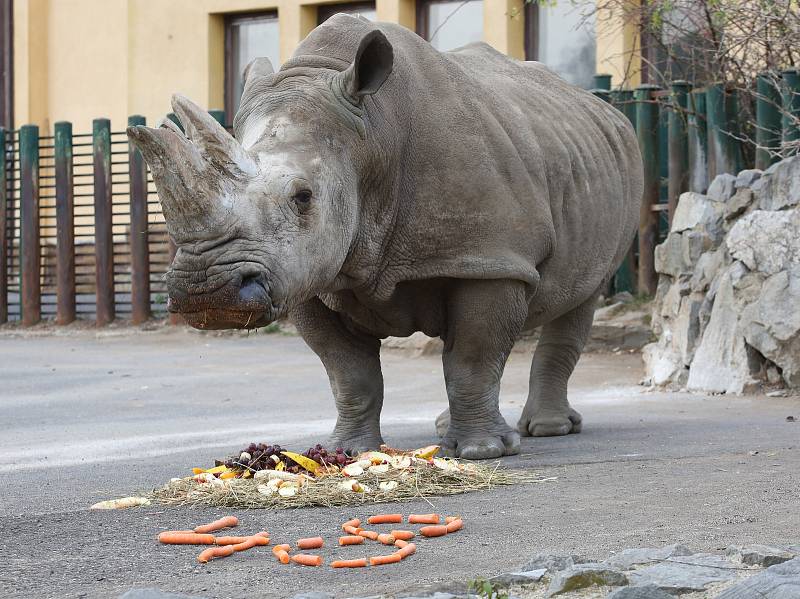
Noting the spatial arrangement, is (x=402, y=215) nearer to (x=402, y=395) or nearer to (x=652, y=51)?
(x=402, y=395)

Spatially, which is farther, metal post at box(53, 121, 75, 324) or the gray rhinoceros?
metal post at box(53, 121, 75, 324)

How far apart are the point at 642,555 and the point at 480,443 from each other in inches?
103

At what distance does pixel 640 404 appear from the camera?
9492 millimetres

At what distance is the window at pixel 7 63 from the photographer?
19906 mm

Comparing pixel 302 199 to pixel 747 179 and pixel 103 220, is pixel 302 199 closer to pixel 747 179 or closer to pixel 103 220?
pixel 747 179

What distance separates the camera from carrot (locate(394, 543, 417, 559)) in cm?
438

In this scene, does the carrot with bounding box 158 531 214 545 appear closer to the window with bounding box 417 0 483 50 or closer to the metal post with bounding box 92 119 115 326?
the metal post with bounding box 92 119 115 326

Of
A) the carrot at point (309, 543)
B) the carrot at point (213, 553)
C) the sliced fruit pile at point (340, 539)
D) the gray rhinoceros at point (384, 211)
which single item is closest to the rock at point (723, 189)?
the gray rhinoceros at point (384, 211)

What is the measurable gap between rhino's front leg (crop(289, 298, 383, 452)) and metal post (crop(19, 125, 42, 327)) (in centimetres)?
1148

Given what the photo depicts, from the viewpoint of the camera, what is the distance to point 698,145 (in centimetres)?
1290

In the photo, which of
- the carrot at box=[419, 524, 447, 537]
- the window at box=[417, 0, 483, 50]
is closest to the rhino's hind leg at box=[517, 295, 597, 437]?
the carrot at box=[419, 524, 447, 537]

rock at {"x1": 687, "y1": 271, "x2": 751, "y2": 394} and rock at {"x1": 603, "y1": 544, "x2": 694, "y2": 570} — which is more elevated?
rock at {"x1": 687, "y1": 271, "x2": 751, "y2": 394}

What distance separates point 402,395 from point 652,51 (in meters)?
6.45

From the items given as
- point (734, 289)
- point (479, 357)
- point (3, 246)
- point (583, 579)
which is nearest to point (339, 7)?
point (3, 246)
